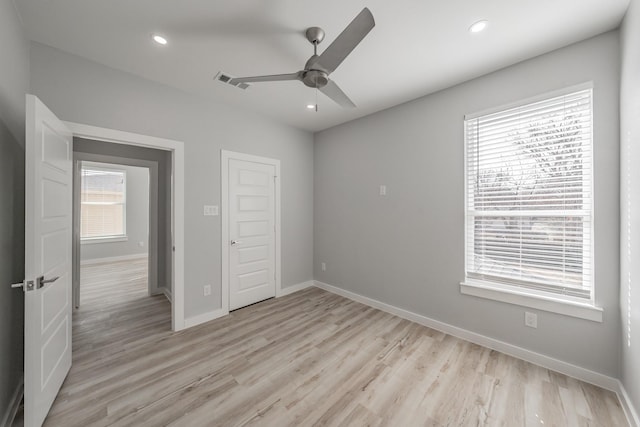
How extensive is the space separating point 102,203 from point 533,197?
8.63 m

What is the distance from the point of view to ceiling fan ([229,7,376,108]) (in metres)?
1.28

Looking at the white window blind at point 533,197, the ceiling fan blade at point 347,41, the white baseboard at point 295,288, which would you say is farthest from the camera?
the white baseboard at point 295,288

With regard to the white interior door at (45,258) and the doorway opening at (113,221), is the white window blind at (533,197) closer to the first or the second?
the white interior door at (45,258)

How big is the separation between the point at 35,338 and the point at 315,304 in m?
2.66

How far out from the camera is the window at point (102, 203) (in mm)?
6023

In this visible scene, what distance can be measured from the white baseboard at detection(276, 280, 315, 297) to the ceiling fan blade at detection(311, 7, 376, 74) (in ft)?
10.4

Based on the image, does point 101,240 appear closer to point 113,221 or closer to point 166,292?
point 113,221

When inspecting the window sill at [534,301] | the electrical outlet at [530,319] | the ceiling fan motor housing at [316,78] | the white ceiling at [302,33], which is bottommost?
the electrical outlet at [530,319]

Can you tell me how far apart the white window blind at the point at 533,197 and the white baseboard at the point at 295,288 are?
8.20 ft

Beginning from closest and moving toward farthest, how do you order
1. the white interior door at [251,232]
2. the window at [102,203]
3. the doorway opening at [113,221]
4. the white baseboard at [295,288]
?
the white interior door at [251,232] < the white baseboard at [295,288] < the doorway opening at [113,221] < the window at [102,203]

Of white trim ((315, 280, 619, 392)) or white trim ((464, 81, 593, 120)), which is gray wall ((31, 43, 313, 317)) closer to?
white trim ((315, 280, 619, 392))

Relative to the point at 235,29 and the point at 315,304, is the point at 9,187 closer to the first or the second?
the point at 235,29

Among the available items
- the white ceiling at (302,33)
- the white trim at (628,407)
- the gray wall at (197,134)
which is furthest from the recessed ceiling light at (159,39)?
the white trim at (628,407)

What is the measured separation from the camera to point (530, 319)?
2.13m
